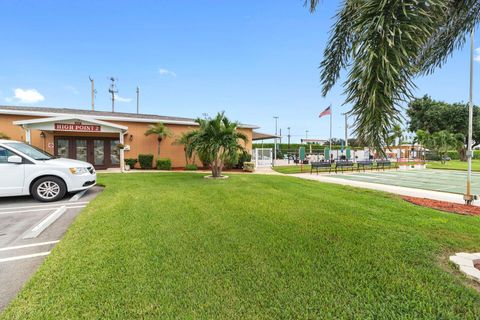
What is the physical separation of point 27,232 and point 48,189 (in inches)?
112

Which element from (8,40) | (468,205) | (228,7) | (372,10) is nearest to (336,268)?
(372,10)

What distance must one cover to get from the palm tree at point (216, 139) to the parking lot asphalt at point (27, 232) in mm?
4776

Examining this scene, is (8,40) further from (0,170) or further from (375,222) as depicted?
(375,222)

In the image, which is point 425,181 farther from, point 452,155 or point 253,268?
point 452,155

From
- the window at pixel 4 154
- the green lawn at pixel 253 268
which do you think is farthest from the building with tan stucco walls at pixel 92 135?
the green lawn at pixel 253 268

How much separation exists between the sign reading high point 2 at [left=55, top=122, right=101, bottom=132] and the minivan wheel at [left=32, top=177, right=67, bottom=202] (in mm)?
8140

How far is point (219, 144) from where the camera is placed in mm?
10914

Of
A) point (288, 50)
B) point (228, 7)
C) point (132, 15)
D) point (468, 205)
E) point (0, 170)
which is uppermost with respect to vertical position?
point (132, 15)

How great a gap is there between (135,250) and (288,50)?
371 centimetres

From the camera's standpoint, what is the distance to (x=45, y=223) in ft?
16.6

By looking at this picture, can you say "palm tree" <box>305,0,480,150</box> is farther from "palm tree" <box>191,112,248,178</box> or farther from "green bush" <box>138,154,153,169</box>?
"green bush" <box>138,154,153,169</box>

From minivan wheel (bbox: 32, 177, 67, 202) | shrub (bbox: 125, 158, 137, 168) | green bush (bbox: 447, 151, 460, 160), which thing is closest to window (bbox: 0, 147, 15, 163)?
minivan wheel (bbox: 32, 177, 67, 202)

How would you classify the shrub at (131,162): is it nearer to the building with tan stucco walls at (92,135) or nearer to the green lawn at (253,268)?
the building with tan stucco walls at (92,135)

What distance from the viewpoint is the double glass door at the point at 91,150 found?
16.1 meters
